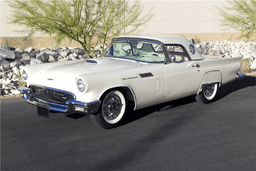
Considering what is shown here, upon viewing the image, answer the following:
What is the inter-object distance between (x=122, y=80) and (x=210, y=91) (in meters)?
2.62

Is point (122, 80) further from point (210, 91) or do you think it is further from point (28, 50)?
point (28, 50)

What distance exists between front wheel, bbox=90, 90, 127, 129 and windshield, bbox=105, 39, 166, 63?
1.02 meters

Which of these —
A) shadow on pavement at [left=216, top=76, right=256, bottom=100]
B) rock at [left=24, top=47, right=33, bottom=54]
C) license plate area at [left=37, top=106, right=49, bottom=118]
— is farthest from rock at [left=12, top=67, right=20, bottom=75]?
shadow on pavement at [left=216, top=76, right=256, bottom=100]

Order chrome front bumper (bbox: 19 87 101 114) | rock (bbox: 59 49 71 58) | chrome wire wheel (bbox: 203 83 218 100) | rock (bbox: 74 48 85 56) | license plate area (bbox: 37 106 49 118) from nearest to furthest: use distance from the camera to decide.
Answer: chrome front bumper (bbox: 19 87 101 114) → license plate area (bbox: 37 106 49 118) → chrome wire wheel (bbox: 203 83 218 100) → rock (bbox: 59 49 71 58) → rock (bbox: 74 48 85 56)

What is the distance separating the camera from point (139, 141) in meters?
4.46

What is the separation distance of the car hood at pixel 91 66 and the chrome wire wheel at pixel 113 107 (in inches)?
17.0

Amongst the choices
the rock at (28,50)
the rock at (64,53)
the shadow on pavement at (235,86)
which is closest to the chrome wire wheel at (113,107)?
the shadow on pavement at (235,86)

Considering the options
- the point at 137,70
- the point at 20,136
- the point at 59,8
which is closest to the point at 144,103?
the point at 137,70

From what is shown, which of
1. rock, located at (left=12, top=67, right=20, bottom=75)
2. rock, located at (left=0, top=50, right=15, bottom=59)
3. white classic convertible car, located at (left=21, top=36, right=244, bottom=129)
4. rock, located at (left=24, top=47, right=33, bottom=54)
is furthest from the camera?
rock, located at (left=24, top=47, right=33, bottom=54)

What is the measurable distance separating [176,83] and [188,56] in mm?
833

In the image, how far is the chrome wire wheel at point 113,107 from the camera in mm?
4910

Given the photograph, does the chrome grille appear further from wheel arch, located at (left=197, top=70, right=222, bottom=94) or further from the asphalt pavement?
wheel arch, located at (left=197, top=70, right=222, bottom=94)

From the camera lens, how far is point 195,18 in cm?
1661

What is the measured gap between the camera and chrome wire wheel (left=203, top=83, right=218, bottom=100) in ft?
21.7
